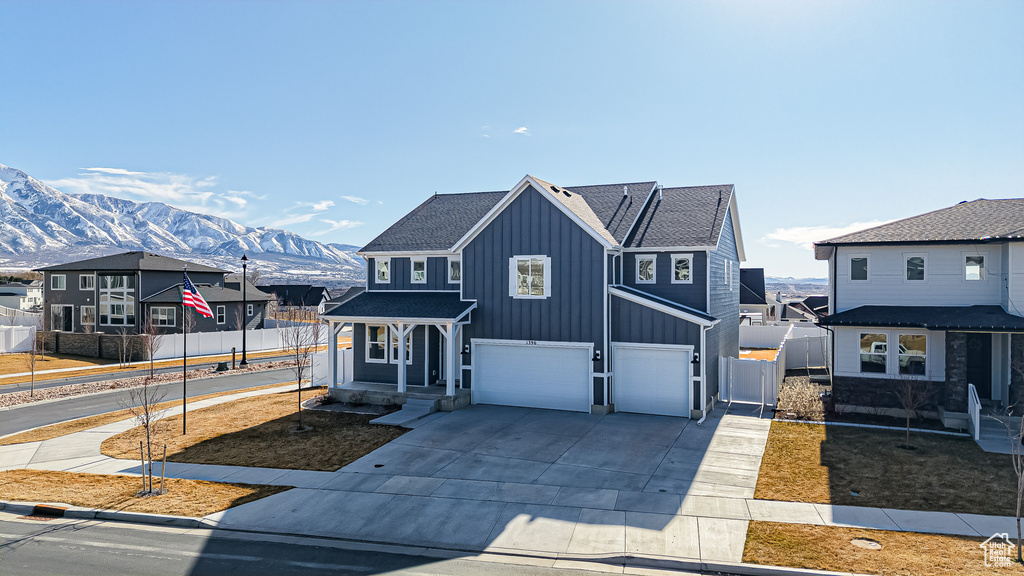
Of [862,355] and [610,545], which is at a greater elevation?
[862,355]

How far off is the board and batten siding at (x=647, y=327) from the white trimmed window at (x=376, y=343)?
10.4m

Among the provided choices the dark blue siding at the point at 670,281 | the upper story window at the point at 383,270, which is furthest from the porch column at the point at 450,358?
the dark blue siding at the point at 670,281

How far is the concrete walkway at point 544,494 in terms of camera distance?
1097 centimetres

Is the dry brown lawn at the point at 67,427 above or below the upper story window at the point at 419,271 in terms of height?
below

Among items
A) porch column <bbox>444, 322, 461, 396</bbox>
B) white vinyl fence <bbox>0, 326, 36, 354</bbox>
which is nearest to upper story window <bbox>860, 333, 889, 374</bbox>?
porch column <bbox>444, 322, 461, 396</bbox>

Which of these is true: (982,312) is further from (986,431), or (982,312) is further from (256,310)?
(256,310)

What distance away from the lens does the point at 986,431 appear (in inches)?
695

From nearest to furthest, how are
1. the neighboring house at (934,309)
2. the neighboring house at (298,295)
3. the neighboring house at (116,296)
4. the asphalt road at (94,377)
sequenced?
the neighboring house at (934,309)
the asphalt road at (94,377)
the neighboring house at (116,296)
the neighboring house at (298,295)

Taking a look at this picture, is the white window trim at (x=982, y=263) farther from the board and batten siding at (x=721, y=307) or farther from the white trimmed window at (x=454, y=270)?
the white trimmed window at (x=454, y=270)

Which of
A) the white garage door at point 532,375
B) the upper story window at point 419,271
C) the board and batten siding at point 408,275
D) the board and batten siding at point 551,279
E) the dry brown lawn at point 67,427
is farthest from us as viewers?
the upper story window at point 419,271

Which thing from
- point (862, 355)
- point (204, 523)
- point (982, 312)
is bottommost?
point (204, 523)

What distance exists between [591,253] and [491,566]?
1354 centimetres

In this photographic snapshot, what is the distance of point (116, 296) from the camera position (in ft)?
152

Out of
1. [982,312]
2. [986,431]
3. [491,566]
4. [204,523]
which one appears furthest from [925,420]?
[204,523]
